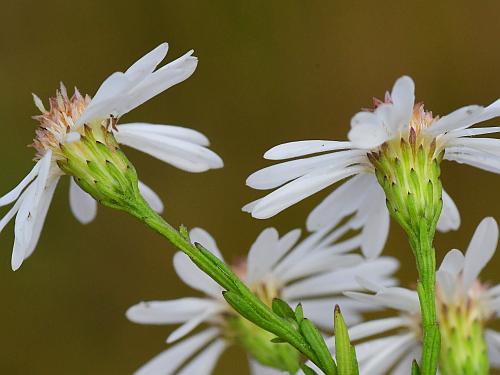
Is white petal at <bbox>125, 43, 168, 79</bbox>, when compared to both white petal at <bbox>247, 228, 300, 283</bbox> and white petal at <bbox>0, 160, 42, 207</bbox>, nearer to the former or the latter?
white petal at <bbox>0, 160, 42, 207</bbox>

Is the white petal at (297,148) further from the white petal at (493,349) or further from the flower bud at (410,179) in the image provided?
the white petal at (493,349)

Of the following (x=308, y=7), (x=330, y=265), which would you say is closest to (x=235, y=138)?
(x=308, y=7)

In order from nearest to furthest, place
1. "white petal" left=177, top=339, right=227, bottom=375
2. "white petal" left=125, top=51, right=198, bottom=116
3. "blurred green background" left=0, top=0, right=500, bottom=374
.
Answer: "white petal" left=125, top=51, right=198, bottom=116 → "white petal" left=177, top=339, right=227, bottom=375 → "blurred green background" left=0, top=0, right=500, bottom=374

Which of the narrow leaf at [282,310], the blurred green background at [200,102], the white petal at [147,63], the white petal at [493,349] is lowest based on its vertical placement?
the narrow leaf at [282,310]

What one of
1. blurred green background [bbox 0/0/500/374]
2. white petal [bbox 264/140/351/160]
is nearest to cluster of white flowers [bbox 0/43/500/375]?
white petal [bbox 264/140/351/160]

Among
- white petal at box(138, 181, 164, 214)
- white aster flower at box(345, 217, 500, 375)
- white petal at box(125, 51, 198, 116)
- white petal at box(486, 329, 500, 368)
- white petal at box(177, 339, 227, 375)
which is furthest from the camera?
white petal at box(177, 339, 227, 375)

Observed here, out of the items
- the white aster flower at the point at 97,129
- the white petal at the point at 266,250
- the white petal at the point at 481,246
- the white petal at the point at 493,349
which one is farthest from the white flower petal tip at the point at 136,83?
the white petal at the point at 493,349

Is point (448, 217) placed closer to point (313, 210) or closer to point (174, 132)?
point (313, 210)

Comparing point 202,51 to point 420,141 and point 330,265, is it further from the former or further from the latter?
point 420,141

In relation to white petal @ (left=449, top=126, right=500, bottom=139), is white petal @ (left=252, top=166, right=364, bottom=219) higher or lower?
lower
